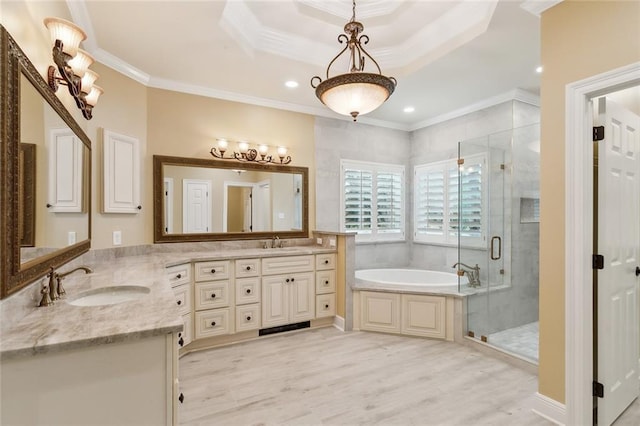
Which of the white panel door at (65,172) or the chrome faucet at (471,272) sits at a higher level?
the white panel door at (65,172)

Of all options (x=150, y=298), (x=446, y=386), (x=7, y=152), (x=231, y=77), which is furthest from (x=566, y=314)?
(x=231, y=77)

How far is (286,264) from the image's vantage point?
359 centimetres

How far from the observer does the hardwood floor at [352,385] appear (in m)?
2.11

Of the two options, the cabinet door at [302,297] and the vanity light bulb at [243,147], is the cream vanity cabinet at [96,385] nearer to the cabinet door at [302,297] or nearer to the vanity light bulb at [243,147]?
the cabinet door at [302,297]

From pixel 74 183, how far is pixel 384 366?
2.85 meters

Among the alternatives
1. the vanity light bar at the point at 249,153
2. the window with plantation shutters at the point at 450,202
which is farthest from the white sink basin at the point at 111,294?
the window with plantation shutters at the point at 450,202

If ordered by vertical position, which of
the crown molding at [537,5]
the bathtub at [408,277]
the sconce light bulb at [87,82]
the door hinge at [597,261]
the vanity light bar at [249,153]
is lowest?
the bathtub at [408,277]

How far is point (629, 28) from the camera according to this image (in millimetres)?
1732

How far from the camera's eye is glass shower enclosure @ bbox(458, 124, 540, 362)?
11.8 ft

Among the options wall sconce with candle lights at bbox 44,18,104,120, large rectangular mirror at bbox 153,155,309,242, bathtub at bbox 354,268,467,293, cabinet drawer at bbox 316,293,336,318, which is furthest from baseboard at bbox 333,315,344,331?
wall sconce with candle lights at bbox 44,18,104,120

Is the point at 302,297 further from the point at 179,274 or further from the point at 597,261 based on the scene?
the point at 597,261

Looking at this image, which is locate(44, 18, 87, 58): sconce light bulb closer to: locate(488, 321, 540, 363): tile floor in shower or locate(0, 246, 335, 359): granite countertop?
locate(0, 246, 335, 359): granite countertop

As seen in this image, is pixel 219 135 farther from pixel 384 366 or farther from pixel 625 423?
pixel 625 423

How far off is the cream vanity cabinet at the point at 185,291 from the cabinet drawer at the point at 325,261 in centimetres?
145
